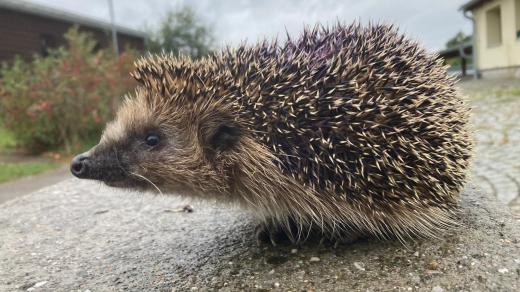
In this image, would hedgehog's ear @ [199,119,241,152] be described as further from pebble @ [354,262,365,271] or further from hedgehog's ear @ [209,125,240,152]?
pebble @ [354,262,365,271]

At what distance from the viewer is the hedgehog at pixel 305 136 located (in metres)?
2.61

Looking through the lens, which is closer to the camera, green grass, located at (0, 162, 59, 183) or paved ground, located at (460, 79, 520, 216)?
paved ground, located at (460, 79, 520, 216)

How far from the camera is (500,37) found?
23.7m

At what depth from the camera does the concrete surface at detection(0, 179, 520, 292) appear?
2.55m

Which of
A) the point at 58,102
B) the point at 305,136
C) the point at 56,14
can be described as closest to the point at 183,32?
the point at 56,14

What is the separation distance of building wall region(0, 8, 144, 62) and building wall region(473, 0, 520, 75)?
17742mm

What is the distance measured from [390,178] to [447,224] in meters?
0.74

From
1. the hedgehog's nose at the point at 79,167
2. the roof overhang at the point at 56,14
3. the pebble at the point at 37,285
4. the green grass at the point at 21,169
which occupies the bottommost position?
the pebble at the point at 37,285

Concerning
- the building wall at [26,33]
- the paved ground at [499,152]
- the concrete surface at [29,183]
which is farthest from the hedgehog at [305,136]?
the building wall at [26,33]

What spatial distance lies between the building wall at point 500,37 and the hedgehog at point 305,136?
21106mm

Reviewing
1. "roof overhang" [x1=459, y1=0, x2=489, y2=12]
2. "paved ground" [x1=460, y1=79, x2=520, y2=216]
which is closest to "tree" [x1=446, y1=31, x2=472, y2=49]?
"roof overhang" [x1=459, y1=0, x2=489, y2=12]

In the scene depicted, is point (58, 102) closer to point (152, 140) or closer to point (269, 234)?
point (152, 140)

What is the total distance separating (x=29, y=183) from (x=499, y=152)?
29.9ft

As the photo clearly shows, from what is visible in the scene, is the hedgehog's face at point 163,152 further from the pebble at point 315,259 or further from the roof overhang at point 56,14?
the roof overhang at point 56,14
